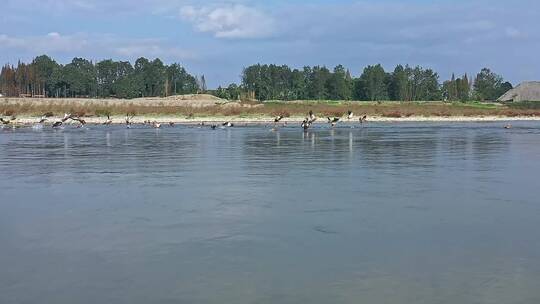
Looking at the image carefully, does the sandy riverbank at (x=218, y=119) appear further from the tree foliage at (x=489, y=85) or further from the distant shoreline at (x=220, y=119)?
the tree foliage at (x=489, y=85)

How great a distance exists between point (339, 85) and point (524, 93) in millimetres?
44715

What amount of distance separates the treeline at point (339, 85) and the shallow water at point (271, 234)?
96.9 m

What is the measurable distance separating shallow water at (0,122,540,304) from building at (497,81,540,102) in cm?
12076

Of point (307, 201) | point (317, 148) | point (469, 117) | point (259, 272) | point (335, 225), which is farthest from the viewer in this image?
point (469, 117)

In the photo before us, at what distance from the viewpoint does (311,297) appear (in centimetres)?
770

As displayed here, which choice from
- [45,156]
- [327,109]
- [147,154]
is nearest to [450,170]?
[147,154]

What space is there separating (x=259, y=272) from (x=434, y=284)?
227cm

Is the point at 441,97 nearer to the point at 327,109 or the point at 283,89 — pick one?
the point at 283,89

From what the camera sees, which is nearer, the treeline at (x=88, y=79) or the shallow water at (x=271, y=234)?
the shallow water at (x=271, y=234)

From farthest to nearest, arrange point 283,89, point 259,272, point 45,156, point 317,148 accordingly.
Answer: point 283,89
point 317,148
point 45,156
point 259,272

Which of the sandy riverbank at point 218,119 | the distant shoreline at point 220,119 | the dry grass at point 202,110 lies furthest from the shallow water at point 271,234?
the dry grass at point 202,110

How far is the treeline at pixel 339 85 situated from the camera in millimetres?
117875

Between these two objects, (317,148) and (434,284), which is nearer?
(434,284)

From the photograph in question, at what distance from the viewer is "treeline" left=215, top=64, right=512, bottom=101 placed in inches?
4641
